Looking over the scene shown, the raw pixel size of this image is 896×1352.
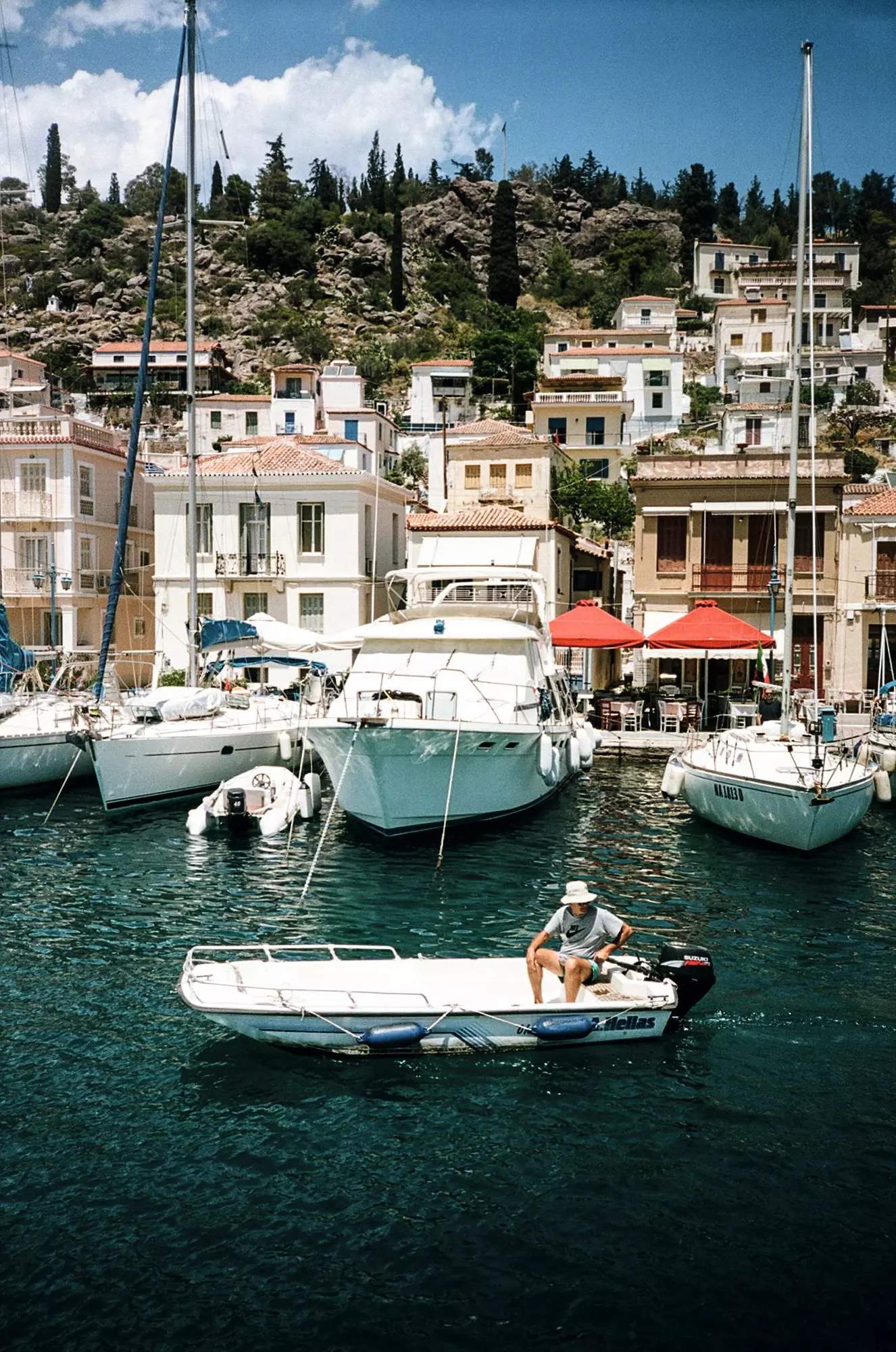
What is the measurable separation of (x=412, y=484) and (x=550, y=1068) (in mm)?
55859

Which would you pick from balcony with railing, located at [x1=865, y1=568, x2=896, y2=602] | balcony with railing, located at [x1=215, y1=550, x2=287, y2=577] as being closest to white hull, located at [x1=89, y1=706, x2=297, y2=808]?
balcony with railing, located at [x1=215, y1=550, x2=287, y2=577]

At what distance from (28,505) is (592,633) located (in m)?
25.5

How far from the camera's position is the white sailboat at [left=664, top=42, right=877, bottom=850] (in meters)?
19.2

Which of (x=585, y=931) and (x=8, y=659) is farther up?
(x=8, y=659)

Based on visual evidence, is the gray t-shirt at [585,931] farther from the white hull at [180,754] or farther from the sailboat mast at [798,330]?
the white hull at [180,754]

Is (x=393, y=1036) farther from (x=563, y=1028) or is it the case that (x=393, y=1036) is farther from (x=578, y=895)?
(x=578, y=895)

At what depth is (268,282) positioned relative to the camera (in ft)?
366

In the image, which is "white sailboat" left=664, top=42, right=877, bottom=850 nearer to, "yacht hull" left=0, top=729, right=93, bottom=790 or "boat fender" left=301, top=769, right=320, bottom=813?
"boat fender" left=301, top=769, right=320, bottom=813

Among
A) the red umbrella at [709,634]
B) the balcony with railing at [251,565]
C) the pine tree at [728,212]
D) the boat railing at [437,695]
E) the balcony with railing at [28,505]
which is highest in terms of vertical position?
the pine tree at [728,212]

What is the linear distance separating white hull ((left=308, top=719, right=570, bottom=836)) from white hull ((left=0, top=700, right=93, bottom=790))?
29.6ft

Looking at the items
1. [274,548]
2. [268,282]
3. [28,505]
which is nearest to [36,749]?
[274,548]

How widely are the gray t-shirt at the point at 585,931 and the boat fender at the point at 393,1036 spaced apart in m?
1.90

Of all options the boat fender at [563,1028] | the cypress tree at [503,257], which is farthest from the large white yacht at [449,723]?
the cypress tree at [503,257]

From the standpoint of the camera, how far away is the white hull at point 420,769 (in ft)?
61.6
